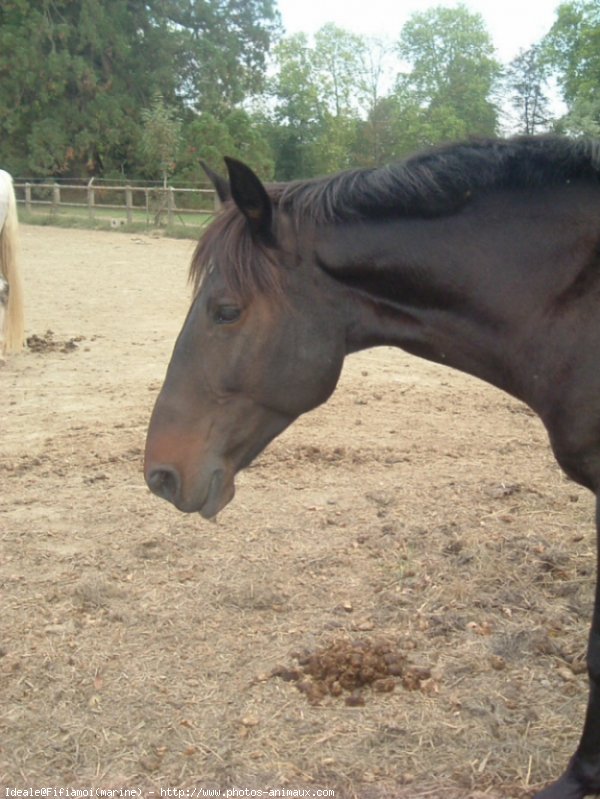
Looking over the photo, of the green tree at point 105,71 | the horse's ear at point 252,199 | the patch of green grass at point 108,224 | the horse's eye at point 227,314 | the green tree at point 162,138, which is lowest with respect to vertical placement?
the patch of green grass at point 108,224

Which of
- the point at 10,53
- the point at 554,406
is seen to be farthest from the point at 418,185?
the point at 10,53

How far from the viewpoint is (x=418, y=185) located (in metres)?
2.18

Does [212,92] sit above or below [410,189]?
above

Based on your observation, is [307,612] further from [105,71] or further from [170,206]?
[105,71]

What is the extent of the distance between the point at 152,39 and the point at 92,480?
39117 millimetres

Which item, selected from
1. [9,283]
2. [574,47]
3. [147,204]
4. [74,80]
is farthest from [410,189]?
[574,47]

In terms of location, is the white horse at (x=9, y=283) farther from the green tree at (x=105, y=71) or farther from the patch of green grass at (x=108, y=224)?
the green tree at (x=105, y=71)

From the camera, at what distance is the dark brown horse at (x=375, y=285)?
7.01ft

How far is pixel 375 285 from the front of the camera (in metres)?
2.25

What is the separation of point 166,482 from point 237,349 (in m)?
0.45

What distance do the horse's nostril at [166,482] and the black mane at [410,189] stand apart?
1.87 ft

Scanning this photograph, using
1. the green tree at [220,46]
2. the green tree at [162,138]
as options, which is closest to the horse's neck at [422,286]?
the green tree at [162,138]

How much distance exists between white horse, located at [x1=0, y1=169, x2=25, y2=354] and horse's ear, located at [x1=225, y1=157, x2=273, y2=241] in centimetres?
594

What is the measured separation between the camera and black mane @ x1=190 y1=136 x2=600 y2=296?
2.15 meters
